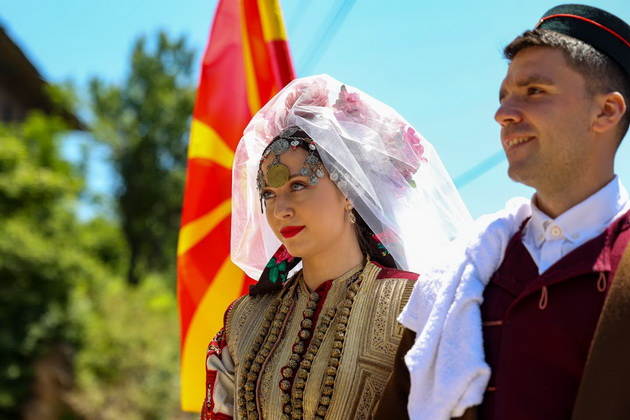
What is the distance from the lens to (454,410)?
61.2 inches

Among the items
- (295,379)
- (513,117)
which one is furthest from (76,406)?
(513,117)

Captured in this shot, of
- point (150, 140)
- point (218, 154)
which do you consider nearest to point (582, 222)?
point (218, 154)

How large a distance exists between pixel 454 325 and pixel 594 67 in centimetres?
61

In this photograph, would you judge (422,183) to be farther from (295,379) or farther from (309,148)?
(295,379)

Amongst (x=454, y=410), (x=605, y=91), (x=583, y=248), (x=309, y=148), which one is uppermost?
(x=605, y=91)

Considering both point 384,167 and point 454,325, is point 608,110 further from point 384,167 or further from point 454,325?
point 384,167

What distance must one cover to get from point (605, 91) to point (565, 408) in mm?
646

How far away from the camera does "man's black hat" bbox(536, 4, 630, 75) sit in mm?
1576

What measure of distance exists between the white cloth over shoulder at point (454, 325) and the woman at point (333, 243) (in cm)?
54

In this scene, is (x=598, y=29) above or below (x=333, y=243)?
above

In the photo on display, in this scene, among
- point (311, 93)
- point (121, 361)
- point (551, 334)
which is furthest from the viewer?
point (121, 361)

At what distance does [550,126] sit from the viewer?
5.09ft

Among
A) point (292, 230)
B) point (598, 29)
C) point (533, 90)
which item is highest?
Answer: point (598, 29)

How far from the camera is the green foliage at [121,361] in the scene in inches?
558
